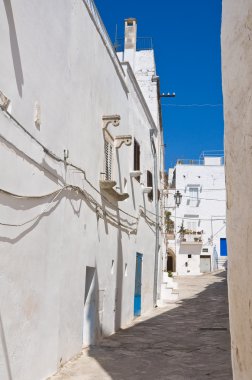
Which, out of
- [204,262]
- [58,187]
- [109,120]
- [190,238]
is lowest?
[204,262]

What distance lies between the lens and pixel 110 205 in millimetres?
10969

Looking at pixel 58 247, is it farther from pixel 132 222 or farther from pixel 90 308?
pixel 132 222

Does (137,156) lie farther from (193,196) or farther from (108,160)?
(193,196)

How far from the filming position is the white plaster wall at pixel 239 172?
10.0ft

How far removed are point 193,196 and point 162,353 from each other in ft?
113

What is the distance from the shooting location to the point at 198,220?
138 feet

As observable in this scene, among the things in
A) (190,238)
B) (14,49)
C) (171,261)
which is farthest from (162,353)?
(171,261)

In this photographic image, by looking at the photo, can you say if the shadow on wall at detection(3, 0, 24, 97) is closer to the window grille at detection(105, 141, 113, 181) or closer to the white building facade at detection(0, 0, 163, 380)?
the white building facade at detection(0, 0, 163, 380)

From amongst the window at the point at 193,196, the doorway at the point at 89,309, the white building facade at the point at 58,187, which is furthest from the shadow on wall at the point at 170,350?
the window at the point at 193,196

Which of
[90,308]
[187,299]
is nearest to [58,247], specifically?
[90,308]

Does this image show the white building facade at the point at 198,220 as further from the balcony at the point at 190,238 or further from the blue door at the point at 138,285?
the blue door at the point at 138,285

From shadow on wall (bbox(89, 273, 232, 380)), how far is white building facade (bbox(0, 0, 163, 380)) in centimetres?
62

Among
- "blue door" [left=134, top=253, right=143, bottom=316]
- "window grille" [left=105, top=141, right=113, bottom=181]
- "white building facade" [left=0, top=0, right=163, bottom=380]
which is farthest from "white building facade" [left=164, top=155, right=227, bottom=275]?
"window grille" [left=105, top=141, right=113, bottom=181]

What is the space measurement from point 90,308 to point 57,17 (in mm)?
5674
